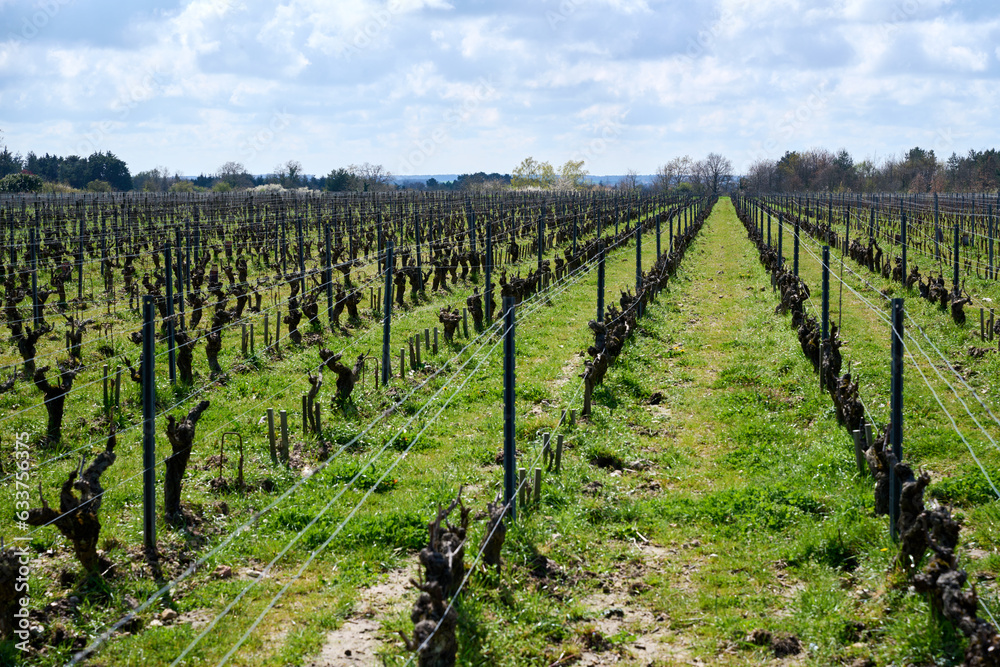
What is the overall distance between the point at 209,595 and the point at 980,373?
9.61 meters

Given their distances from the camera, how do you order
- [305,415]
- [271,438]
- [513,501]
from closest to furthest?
[513,501] → [271,438] → [305,415]

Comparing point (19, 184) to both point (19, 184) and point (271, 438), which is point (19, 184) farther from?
point (271, 438)

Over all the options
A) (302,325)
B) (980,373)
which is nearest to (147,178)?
(302,325)

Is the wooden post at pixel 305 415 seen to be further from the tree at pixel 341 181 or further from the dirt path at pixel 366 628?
the tree at pixel 341 181

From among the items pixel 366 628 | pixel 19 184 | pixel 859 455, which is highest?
pixel 19 184

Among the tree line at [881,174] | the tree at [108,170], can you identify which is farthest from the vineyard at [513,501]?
the tree at [108,170]

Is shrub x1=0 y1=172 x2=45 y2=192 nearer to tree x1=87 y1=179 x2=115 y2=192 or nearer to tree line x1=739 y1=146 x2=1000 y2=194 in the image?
tree x1=87 y1=179 x2=115 y2=192

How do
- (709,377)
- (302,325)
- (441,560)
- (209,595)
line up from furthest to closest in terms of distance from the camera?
(302,325), (709,377), (209,595), (441,560)

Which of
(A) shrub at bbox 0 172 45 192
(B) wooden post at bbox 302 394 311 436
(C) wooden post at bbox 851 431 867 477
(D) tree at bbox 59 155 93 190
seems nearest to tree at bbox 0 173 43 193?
(A) shrub at bbox 0 172 45 192

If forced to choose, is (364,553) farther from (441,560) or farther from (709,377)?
(709,377)

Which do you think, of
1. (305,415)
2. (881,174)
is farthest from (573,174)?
(305,415)

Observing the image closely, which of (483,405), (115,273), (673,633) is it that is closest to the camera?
(673,633)

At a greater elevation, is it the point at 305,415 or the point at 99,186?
the point at 99,186

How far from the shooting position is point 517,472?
777cm
